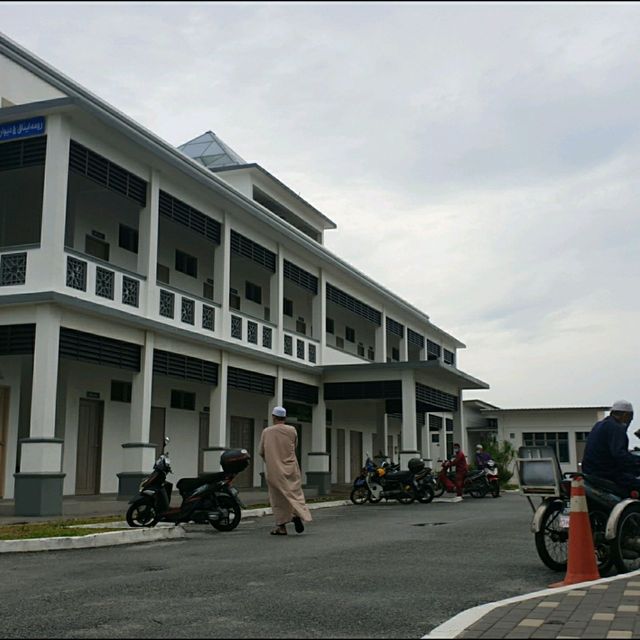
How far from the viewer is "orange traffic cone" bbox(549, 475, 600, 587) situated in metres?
7.07

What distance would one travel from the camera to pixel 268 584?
711 centimetres

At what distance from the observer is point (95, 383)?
62.9 ft

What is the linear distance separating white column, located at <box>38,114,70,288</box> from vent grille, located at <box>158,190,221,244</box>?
3.62 metres

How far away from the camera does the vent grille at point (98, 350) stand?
607 inches

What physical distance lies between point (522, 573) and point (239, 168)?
2007 cm

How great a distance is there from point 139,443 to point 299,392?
9.13 metres

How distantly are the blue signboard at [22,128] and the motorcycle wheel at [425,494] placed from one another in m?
12.8

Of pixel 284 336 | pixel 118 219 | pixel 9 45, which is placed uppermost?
pixel 9 45

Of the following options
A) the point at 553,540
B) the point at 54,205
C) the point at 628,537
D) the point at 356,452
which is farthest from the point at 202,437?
the point at 628,537

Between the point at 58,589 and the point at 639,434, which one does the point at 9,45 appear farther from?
the point at 639,434

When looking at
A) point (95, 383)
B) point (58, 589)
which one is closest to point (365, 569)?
→ point (58, 589)

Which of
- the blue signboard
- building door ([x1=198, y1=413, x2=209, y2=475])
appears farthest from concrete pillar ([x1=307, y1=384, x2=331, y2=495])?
the blue signboard

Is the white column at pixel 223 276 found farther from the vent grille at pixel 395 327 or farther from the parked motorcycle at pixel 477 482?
the vent grille at pixel 395 327

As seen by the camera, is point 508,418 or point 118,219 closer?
point 118,219
